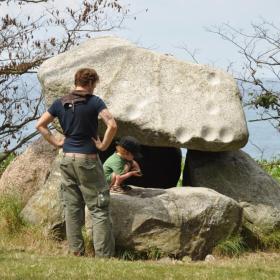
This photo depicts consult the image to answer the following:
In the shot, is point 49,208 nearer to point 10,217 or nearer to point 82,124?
point 10,217

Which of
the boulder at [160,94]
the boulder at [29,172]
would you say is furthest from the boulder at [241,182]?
the boulder at [29,172]

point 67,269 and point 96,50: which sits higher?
point 96,50

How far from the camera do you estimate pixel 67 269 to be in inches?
274

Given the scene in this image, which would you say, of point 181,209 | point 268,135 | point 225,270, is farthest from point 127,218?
point 268,135

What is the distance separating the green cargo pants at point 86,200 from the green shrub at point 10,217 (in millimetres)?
1401

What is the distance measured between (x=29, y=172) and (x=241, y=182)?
10.6ft

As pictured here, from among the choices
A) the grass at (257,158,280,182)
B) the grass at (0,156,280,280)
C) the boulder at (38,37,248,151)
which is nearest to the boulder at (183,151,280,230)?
the grass at (0,156,280,280)

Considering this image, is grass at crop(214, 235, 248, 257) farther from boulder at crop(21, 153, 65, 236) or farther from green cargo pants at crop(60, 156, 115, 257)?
boulder at crop(21, 153, 65, 236)

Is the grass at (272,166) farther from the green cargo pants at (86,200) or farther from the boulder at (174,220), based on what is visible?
the green cargo pants at (86,200)

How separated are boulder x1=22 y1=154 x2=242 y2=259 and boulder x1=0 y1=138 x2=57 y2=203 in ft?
7.30

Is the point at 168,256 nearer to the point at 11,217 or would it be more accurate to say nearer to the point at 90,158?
the point at 90,158

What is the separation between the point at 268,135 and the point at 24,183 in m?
7.74

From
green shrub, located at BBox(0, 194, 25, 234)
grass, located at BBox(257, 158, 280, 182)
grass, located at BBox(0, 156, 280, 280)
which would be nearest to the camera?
grass, located at BBox(0, 156, 280, 280)

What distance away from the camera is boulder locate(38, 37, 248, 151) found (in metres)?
9.28
